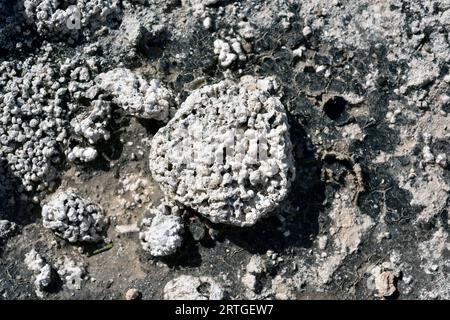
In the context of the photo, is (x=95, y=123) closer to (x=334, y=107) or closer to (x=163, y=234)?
(x=163, y=234)

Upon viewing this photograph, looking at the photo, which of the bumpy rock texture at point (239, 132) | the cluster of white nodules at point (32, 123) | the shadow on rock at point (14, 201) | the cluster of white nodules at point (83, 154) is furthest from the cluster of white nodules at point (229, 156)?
the shadow on rock at point (14, 201)

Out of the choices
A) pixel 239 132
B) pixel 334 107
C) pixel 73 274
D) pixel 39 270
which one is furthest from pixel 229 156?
pixel 39 270

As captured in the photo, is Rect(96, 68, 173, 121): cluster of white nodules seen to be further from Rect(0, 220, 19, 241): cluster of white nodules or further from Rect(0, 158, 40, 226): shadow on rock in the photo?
Rect(0, 220, 19, 241): cluster of white nodules

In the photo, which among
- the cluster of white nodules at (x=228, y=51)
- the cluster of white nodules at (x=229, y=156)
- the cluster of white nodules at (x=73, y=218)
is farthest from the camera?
the cluster of white nodules at (x=228, y=51)

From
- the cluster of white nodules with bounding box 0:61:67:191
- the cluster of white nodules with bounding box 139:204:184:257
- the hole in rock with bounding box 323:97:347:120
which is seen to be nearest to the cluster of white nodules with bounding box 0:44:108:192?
the cluster of white nodules with bounding box 0:61:67:191

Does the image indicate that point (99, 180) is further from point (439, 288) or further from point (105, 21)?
point (439, 288)

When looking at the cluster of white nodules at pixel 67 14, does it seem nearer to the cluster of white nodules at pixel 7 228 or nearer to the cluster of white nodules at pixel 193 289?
the cluster of white nodules at pixel 7 228

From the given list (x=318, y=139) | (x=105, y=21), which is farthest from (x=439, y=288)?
(x=105, y=21)
